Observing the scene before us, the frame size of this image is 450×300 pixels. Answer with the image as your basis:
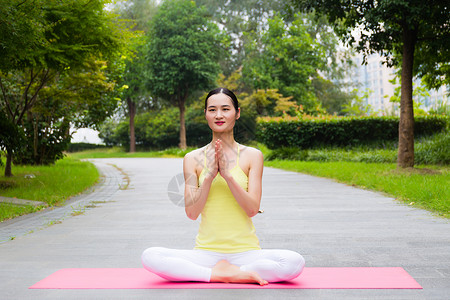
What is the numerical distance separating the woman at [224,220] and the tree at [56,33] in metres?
6.06

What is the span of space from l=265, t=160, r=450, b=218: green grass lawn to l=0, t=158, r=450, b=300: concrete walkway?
383 millimetres

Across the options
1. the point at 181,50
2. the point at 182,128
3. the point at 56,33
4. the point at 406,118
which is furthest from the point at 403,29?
the point at 182,128

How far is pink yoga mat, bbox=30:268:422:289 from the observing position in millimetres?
3811

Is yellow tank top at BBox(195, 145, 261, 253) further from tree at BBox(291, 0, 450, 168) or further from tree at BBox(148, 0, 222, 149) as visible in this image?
tree at BBox(148, 0, 222, 149)

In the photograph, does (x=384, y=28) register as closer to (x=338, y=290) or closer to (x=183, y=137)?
(x=338, y=290)

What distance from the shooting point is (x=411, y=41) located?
44.6ft

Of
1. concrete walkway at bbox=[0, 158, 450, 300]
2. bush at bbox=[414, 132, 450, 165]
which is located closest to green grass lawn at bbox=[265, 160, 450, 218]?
concrete walkway at bbox=[0, 158, 450, 300]

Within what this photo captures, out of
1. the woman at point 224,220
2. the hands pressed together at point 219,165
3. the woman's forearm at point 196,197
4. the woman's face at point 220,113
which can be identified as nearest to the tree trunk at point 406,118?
the woman at point 224,220

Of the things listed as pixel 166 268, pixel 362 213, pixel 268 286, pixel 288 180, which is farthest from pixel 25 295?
pixel 288 180

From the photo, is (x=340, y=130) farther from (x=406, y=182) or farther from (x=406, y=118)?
(x=406, y=182)

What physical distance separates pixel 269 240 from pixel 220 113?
Result: 2755 mm

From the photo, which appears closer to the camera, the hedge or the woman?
the woman

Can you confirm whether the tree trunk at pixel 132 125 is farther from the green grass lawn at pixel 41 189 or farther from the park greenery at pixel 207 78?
the green grass lawn at pixel 41 189

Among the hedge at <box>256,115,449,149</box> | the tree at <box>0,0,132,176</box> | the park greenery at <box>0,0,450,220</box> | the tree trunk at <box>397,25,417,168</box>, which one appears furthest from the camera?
the hedge at <box>256,115,449,149</box>
